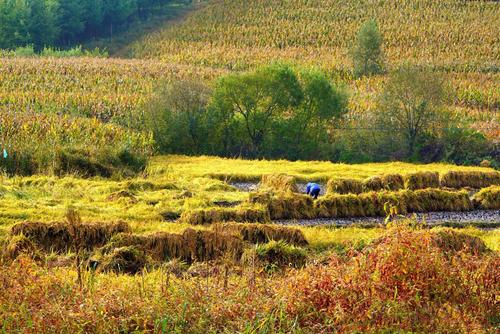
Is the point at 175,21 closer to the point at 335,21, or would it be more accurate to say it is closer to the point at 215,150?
the point at 335,21

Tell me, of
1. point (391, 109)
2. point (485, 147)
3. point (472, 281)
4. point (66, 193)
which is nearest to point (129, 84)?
point (391, 109)

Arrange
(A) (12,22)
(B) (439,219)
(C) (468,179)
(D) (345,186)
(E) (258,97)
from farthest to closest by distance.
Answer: (A) (12,22), (E) (258,97), (C) (468,179), (D) (345,186), (B) (439,219)

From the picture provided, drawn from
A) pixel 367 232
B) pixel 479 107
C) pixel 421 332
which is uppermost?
pixel 421 332

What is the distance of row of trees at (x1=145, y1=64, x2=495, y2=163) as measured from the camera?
2094 inches

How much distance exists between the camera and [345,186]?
3250 centimetres

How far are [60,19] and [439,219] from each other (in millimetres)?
96021

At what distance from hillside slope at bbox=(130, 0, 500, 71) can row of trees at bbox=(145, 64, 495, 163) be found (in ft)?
A: 137

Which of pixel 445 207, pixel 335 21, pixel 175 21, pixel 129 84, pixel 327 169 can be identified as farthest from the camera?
pixel 175 21

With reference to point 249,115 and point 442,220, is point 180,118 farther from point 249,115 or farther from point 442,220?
point 442,220

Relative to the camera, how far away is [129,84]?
244 ft

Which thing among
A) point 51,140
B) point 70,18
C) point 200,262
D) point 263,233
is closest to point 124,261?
point 200,262

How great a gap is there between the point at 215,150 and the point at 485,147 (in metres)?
18.4

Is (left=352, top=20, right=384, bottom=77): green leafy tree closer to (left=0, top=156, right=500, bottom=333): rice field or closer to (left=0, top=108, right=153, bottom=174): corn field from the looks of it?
(left=0, top=108, right=153, bottom=174): corn field

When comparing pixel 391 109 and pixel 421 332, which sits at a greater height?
pixel 421 332
